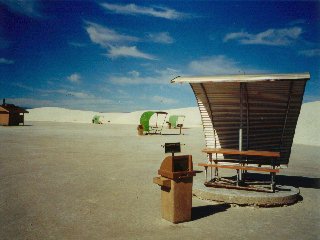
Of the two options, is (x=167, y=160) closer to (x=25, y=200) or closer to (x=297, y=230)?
(x=297, y=230)

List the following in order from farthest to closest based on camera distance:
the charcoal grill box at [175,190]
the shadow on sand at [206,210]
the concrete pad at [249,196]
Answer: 1. the concrete pad at [249,196]
2. the shadow on sand at [206,210]
3. the charcoal grill box at [175,190]

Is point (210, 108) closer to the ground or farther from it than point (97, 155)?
farther from it

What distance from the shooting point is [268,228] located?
5.38m

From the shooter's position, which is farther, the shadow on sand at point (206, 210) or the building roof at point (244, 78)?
the building roof at point (244, 78)

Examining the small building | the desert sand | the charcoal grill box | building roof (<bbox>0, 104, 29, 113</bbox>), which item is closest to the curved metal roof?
the desert sand

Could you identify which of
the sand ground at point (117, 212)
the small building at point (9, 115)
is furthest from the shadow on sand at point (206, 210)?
the small building at point (9, 115)

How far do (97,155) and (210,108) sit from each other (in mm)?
7598

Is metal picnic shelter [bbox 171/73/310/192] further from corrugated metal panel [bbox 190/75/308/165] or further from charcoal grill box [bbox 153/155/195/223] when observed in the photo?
charcoal grill box [bbox 153/155/195/223]

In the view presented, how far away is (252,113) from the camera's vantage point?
8625 millimetres

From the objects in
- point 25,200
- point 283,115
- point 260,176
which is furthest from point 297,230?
point 25,200

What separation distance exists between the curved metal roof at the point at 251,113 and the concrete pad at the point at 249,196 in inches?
54.3

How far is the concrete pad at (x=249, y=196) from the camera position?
677 cm

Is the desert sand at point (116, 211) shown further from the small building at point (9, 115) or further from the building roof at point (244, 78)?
the small building at point (9, 115)

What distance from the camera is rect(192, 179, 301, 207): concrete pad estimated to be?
677cm
